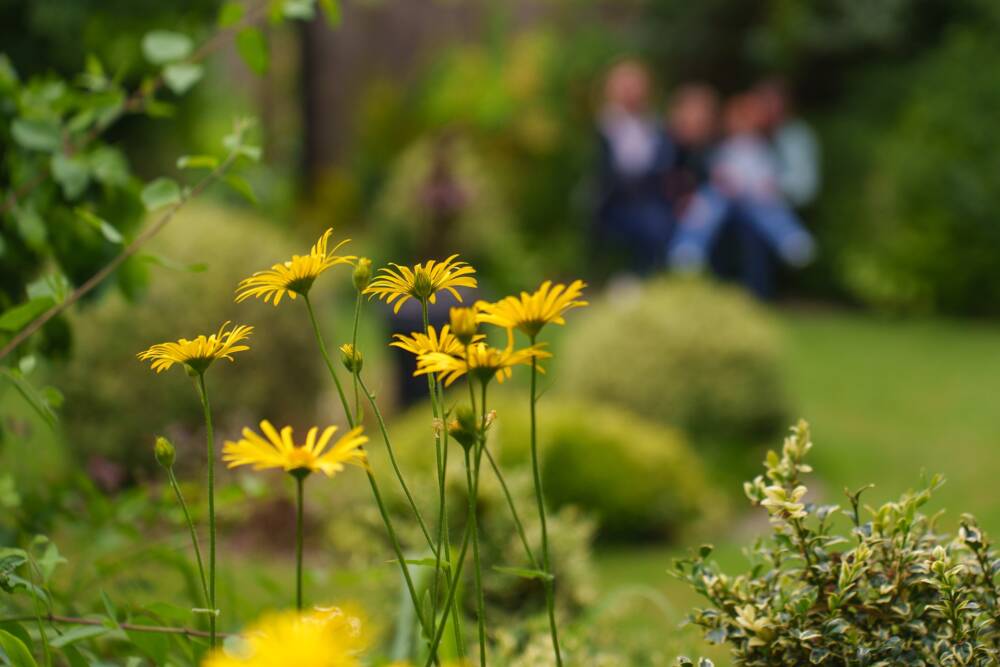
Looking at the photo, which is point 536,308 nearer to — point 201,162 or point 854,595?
point 854,595

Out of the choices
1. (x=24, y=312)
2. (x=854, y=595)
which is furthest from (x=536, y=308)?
(x=24, y=312)

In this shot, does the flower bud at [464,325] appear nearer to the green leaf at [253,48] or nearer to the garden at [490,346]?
the garden at [490,346]

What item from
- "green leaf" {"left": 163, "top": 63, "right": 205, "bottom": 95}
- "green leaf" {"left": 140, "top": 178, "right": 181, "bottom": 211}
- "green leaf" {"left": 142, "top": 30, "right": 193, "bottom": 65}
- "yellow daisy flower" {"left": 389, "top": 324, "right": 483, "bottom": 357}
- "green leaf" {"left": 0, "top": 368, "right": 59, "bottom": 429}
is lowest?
"yellow daisy flower" {"left": 389, "top": 324, "right": 483, "bottom": 357}

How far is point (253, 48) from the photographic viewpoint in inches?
105

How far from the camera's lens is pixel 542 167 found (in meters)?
13.9

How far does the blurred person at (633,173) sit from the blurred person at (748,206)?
255mm

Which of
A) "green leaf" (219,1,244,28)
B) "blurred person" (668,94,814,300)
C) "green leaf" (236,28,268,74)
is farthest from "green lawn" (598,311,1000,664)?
"green leaf" (219,1,244,28)

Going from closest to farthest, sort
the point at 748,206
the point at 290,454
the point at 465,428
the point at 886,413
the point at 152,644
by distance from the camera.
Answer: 1. the point at 290,454
2. the point at 465,428
3. the point at 152,644
4. the point at 886,413
5. the point at 748,206

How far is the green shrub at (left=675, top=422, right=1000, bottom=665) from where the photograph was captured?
1611 millimetres

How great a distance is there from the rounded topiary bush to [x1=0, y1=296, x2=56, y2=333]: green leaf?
5.10 m

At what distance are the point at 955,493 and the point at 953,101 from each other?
20.6ft

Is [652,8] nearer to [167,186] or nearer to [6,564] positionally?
[167,186]

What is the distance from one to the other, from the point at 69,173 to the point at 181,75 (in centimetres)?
32

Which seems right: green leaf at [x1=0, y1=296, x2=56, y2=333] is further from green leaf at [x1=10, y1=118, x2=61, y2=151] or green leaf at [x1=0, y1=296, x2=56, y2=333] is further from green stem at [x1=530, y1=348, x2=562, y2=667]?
green stem at [x1=530, y1=348, x2=562, y2=667]
